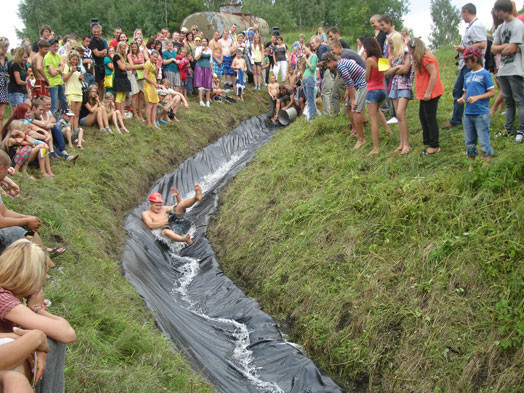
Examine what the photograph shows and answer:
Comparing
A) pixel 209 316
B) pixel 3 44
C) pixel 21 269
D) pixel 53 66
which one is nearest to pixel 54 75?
pixel 53 66

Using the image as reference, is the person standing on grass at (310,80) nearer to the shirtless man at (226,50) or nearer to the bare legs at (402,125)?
the bare legs at (402,125)

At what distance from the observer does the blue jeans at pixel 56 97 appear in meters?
11.0

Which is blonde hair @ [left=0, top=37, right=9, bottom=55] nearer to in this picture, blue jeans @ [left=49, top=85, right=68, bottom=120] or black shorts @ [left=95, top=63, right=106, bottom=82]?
blue jeans @ [left=49, top=85, right=68, bottom=120]

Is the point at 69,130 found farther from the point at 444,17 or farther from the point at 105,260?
the point at 444,17

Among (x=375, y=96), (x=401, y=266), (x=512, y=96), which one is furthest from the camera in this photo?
(x=375, y=96)

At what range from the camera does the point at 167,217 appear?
34.0ft

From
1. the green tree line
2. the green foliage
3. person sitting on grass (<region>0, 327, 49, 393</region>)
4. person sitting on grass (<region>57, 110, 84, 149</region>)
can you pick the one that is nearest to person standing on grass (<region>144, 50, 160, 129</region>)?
person sitting on grass (<region>57, 110, 84, 149</region>)

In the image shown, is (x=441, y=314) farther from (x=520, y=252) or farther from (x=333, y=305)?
(x=333, y=305)

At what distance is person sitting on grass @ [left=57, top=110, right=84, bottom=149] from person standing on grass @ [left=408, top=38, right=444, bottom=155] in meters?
7.45

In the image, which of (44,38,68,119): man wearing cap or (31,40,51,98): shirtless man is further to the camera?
(44,38,68,119): man wearing cap

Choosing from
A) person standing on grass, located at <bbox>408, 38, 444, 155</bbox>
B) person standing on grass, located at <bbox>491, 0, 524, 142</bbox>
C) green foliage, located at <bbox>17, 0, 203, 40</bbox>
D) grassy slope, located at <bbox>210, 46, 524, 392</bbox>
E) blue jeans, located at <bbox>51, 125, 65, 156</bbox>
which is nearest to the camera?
grassy slope, located at <bbox>210, 46, 524, 392</bbox>

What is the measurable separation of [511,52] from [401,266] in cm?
368

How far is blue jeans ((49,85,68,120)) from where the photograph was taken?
11000 mm

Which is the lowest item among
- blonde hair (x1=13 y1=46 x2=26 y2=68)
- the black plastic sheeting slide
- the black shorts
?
the black plastic sheeting slide
